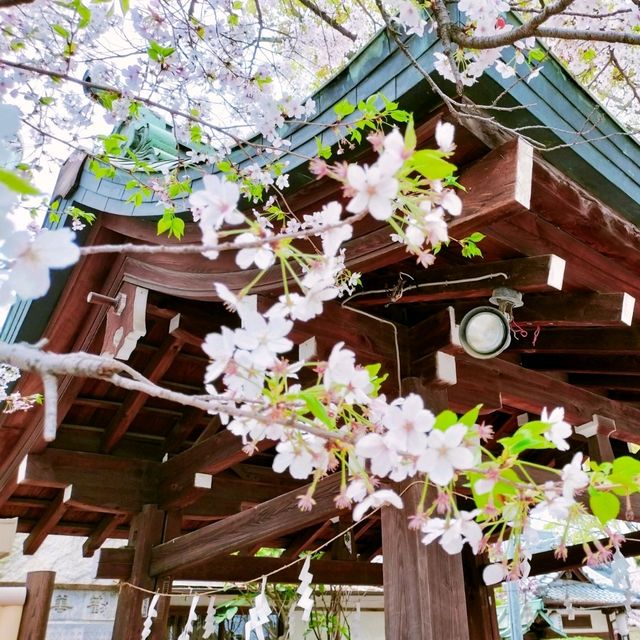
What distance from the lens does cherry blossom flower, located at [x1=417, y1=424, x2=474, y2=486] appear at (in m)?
0.70

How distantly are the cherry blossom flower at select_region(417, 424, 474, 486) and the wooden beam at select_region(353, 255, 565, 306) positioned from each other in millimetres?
1396

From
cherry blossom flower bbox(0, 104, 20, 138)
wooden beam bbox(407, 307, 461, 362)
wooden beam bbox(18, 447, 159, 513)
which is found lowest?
cherry blossom flower bbox(0, 104, 20, 138)

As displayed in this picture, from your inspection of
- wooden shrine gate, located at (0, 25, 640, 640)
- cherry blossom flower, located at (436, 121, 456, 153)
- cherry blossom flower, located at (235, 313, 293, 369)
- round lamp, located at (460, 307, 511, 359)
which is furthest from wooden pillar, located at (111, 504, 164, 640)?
cherry blossom flower, located at (436, 121, 456, 153)

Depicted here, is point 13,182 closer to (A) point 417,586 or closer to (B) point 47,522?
(A) point 417,586

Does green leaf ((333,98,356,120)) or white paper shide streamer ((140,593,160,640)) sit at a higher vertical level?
green leaf ((333,98,356,120))

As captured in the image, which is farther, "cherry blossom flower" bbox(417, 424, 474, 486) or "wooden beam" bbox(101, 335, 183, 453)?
"wooden beam" bbox(101, 335, 183, 453)

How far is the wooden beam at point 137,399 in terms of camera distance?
331cm

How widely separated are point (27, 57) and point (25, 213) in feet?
2.20

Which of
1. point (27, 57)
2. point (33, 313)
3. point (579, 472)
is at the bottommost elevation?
point (579, 472)

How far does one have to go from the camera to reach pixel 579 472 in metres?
0.79

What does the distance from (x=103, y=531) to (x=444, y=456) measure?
4.90m

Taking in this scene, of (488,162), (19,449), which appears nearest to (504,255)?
(488,162)

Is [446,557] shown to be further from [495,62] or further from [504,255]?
[495,62]

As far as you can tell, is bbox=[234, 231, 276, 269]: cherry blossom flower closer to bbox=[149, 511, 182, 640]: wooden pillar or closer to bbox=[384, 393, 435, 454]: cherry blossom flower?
bbox=[384, 393, 435, 454]: cherry blossom flower
